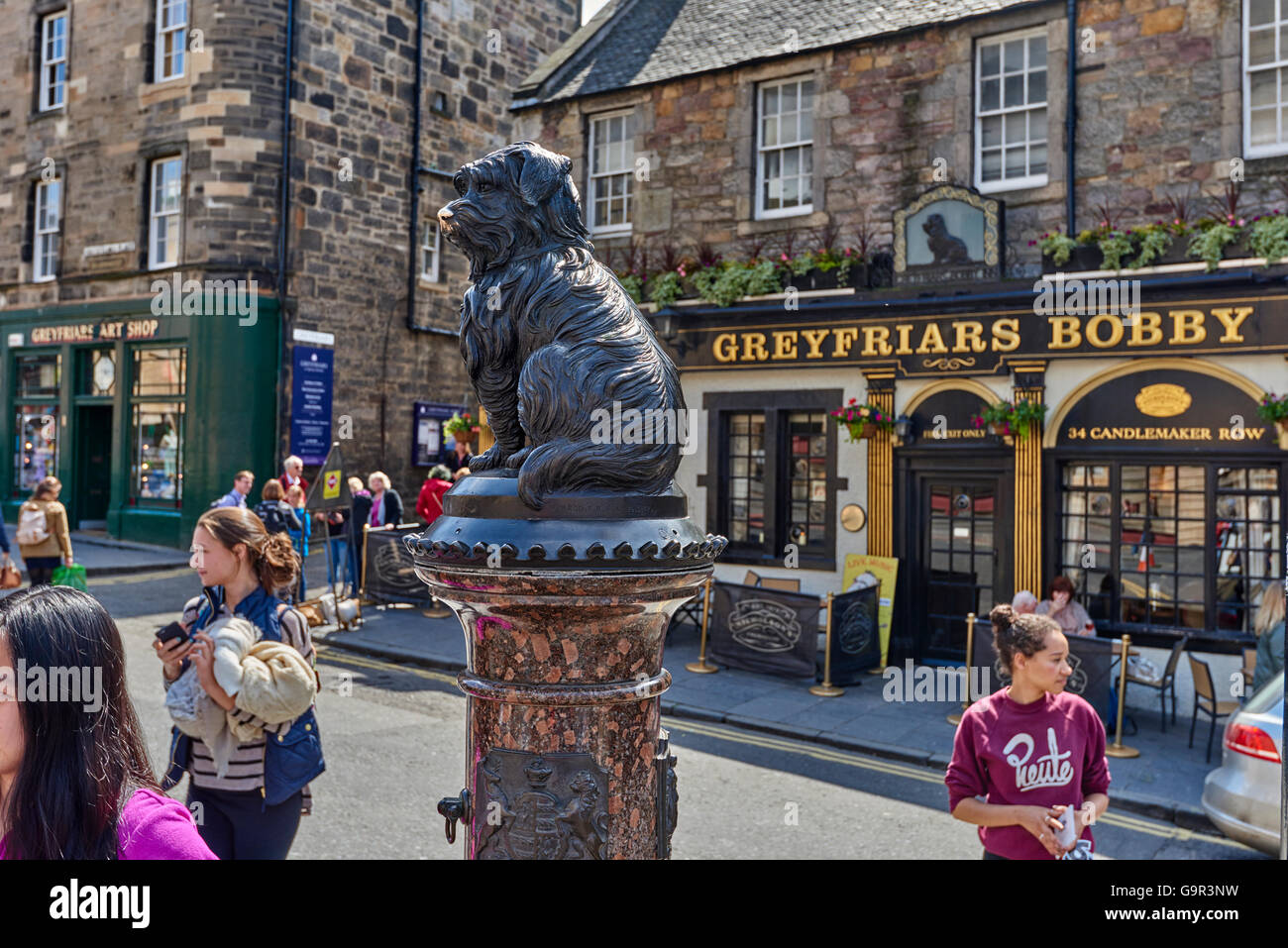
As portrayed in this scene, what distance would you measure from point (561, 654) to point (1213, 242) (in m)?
9.61

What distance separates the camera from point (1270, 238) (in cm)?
937

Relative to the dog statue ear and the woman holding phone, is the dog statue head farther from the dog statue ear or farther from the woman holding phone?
the woman holding phone

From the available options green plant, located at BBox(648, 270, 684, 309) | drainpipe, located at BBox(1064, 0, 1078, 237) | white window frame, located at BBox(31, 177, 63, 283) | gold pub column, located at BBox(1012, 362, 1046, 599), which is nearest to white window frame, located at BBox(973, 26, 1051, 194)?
drainpipe, located at BBox(1064, 0, 1078, 237)

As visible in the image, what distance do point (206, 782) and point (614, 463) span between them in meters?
2.24

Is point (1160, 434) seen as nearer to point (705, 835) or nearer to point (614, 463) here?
point (705, 835)

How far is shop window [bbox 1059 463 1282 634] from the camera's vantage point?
9.91 metres

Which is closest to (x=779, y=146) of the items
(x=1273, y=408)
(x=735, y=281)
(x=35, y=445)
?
(x=735, y=281)

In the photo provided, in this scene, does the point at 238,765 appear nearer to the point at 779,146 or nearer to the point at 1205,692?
the point at 1205,692

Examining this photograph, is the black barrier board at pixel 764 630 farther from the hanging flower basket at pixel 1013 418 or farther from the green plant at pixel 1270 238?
the green plant at pixel 1270 238

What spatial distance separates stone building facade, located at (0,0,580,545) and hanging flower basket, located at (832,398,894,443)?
1171 cm

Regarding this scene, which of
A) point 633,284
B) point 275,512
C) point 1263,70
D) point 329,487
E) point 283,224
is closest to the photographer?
point 1263,70

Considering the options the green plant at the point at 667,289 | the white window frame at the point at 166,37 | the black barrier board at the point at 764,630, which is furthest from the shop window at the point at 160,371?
the black barrier board at the point at 764,630

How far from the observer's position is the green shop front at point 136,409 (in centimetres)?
1867
